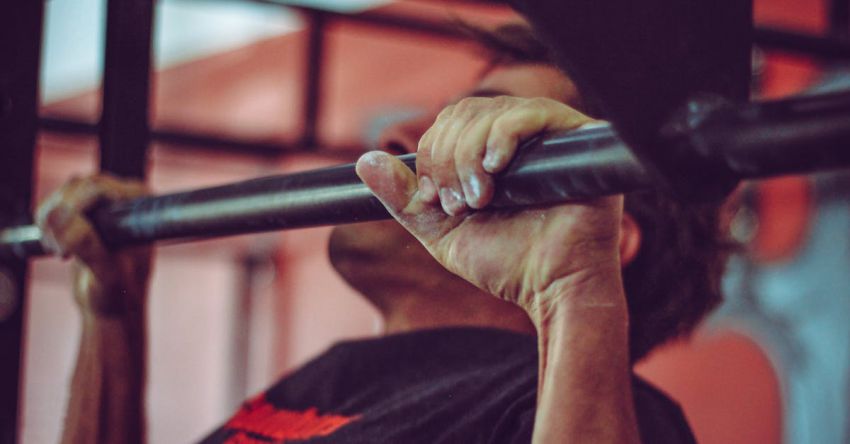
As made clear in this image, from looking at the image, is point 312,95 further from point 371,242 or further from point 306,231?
point 306,231

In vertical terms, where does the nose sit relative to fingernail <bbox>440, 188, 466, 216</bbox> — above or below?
above

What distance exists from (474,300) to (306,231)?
3.86 m

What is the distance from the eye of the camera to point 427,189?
2.05ft

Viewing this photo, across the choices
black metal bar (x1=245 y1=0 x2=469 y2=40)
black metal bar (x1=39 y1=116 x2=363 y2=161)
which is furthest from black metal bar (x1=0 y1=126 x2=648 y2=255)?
black metal bar (x1=245 y1=0 x2=469 y2=40)

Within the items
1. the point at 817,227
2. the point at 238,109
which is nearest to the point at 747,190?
the point at 817,227

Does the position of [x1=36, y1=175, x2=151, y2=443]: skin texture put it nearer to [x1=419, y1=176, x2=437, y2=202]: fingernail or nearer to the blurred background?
the blurred background

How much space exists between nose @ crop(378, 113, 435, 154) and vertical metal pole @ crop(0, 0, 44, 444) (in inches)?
16.1

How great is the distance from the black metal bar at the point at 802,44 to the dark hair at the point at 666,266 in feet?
1.61

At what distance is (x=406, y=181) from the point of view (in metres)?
0.64

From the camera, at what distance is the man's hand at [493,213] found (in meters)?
0.59

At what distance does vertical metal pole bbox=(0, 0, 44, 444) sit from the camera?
1.13 metres

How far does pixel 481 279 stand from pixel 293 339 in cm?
426

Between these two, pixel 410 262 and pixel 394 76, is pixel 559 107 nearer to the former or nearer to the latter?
pixel 410 262

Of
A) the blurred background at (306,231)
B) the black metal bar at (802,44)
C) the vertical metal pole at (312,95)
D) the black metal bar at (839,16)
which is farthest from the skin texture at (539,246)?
the vertical metal pole at (312,95)
